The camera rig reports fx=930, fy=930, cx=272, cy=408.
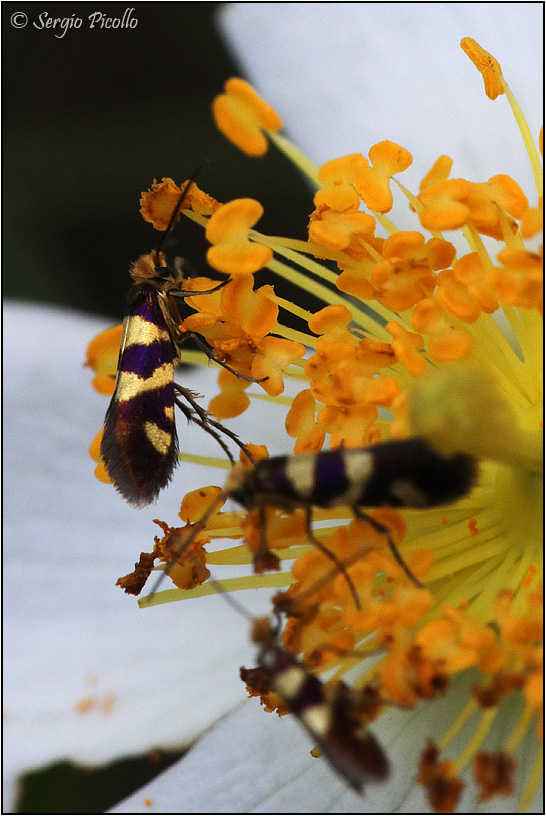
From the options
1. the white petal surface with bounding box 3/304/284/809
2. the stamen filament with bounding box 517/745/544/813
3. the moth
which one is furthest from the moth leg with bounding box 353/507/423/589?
the white petal surface with bounding box 3/304/284/809

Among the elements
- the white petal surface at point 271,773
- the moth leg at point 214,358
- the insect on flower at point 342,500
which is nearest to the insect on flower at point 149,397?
the moth leg at point 214,358

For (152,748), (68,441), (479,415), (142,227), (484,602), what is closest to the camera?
(479,415)

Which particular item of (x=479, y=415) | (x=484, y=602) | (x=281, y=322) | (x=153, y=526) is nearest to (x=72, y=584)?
(x=153, y=526)

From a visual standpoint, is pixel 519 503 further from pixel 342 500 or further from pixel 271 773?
pixel 271 773

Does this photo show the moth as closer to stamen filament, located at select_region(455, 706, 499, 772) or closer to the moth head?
stamen filament, located at select_region(455, 706, 499, 772)

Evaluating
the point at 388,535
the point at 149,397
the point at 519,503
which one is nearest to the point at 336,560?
the point at 388,535

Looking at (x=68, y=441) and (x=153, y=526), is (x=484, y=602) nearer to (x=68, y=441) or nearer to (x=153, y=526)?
(x=153, y=526)

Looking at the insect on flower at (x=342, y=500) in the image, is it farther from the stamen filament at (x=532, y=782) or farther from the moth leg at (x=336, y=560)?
the stamen filament at (x=532, y=782)
